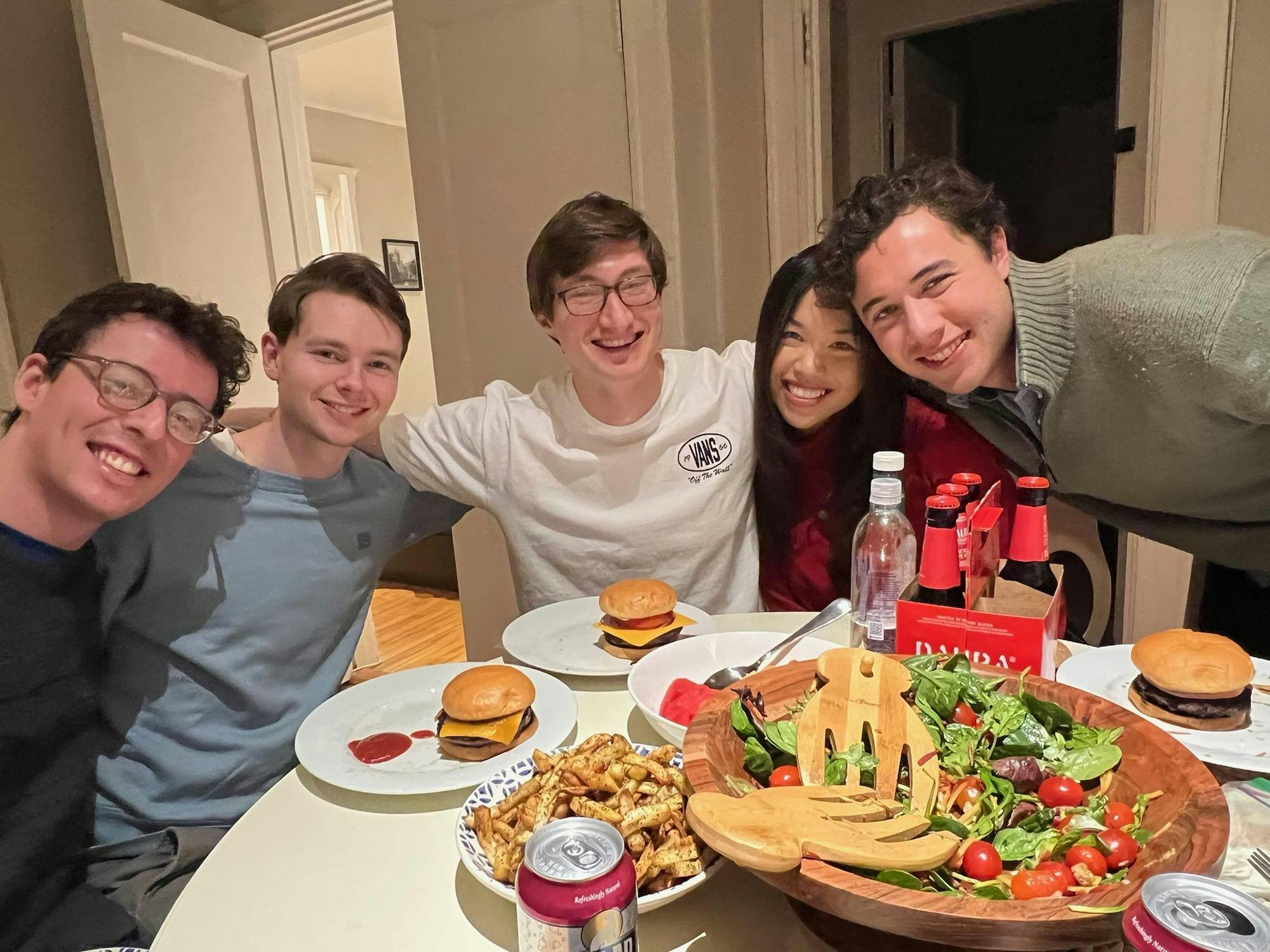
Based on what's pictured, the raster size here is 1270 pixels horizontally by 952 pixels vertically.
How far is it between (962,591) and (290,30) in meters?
3.44

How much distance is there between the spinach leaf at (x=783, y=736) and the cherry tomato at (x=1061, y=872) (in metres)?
0.24

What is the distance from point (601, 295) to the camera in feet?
5.42

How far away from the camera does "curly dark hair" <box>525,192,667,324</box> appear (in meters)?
1.63

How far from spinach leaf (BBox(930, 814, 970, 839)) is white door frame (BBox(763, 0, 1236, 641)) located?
1.95 metres

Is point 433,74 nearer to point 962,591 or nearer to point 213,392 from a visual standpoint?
point 213,392

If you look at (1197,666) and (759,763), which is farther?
(1197,666)

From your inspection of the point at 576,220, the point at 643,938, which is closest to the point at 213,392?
the point at 576,220

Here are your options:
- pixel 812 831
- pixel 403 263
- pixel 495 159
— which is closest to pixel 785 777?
pixel 812 831

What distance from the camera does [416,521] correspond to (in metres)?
1.74

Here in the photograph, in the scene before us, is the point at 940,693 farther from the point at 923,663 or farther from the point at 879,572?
the point at 879,572

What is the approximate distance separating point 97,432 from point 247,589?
38 centimetres

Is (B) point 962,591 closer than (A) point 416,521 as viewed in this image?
Yes

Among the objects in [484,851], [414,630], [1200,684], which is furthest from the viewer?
[414,630]

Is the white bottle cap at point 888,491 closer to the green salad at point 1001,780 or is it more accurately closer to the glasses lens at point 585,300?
the green salad at point 1001,780
